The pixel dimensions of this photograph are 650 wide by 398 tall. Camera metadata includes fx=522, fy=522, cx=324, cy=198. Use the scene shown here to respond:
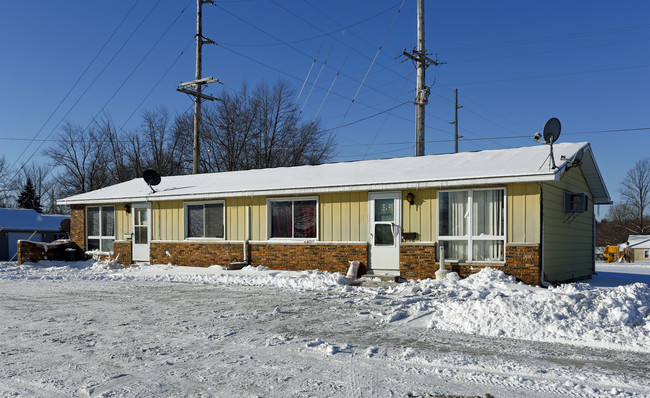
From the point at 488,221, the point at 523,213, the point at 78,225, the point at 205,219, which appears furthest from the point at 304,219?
the point at 78,225

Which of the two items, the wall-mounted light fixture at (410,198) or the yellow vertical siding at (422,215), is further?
the wall-mounted light fixture at (410,198)

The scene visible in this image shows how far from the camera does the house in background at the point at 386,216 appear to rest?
39.2ft

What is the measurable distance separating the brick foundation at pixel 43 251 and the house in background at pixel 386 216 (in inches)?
49.7

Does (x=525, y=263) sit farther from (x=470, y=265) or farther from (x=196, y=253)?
(x=196, y=253)

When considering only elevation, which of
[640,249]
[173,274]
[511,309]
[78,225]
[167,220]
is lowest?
[640,249]

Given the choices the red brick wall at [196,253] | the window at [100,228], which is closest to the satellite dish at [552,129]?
the red brick wall at [196,253]

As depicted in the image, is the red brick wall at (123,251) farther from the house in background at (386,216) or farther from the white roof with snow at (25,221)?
the white roof with snow at (25,221)

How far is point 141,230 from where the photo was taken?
1834cm

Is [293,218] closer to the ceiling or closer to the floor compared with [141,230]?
closer to the ceiling

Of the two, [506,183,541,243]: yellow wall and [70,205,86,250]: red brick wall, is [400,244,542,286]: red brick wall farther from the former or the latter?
[70,205,86,250]: red brick wall

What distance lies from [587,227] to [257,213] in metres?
10.3

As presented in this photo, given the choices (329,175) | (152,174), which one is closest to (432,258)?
(329,175)

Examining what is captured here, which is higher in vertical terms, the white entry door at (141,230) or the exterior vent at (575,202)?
the exterior vent at (575,202)

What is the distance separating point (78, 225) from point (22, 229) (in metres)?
11.0
